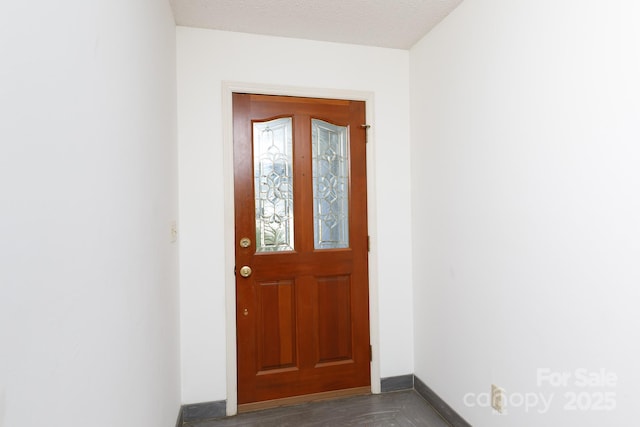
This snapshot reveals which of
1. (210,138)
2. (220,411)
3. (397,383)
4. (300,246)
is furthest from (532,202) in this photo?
(220,411)

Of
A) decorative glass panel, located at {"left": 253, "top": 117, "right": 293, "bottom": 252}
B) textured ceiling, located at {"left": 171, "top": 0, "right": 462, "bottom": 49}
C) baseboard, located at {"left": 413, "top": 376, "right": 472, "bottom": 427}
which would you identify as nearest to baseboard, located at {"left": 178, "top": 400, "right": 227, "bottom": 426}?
decorative glass panel, located at {"left": 253, "top": 117, "right": 293, "bottom": 252}

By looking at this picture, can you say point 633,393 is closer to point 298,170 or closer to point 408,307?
point 408,307

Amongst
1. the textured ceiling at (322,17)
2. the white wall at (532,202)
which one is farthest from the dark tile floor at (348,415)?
the textured ceiling at (322,17)

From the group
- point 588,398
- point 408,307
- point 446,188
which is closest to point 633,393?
point 588,398

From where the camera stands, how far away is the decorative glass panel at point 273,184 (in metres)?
2.38

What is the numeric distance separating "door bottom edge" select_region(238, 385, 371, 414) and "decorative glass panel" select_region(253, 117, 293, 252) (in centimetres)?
103

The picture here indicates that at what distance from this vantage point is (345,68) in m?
2.51

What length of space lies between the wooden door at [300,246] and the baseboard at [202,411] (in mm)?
128

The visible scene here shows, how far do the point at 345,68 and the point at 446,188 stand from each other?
1133mm

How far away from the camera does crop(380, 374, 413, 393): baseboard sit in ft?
8.32

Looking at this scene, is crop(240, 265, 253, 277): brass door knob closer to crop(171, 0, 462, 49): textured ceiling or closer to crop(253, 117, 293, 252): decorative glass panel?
crop(253, 117, 293, 252): decorative glass panel

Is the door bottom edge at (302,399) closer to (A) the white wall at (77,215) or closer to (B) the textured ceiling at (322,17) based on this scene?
(A) the white wall at (77,215)

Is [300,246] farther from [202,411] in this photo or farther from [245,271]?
[202,411]

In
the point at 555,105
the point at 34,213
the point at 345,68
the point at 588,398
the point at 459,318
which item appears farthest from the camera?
the point at 345,68
